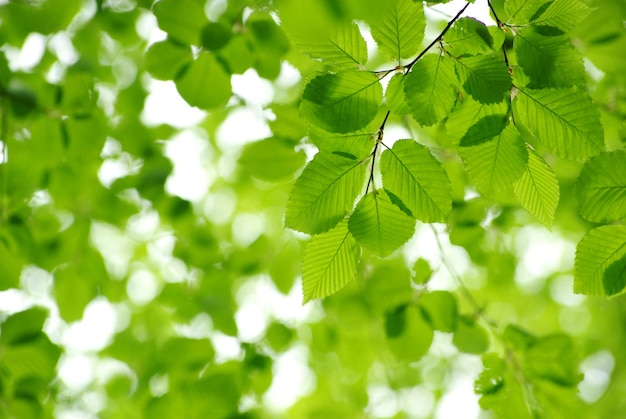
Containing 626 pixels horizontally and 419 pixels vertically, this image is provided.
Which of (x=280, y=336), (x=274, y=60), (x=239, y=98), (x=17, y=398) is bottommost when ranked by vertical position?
(x=280, y=336)

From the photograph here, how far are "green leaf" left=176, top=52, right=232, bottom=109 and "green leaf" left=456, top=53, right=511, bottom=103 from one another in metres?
0.80

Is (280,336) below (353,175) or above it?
below

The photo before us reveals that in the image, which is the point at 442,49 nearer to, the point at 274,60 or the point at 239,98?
the point at 274,60

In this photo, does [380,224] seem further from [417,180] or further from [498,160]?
[498,160]

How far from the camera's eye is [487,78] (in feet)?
2.85

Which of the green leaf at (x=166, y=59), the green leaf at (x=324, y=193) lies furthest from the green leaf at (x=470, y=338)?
the green leaf at (x=166, y=59)

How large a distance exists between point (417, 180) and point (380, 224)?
119 millimetres

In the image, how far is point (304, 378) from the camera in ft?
14.3

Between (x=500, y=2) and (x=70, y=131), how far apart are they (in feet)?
4.96

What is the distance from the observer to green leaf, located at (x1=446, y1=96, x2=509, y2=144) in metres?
0.93

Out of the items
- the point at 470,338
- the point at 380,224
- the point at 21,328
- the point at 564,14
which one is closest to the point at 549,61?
the point at 564,14

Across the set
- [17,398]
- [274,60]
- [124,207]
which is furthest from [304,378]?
[274,60]

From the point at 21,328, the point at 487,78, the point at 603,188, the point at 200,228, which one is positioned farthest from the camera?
the point at 200,228

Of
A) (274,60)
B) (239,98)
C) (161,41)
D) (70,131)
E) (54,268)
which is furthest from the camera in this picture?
(239,98)
